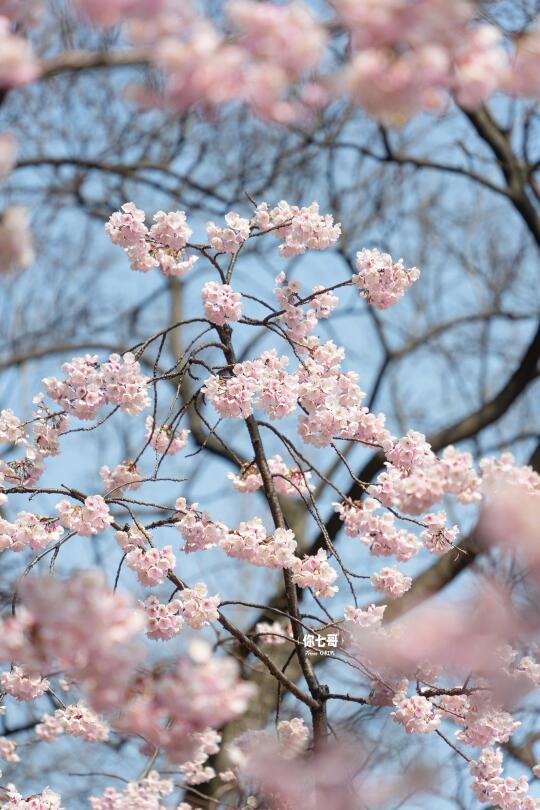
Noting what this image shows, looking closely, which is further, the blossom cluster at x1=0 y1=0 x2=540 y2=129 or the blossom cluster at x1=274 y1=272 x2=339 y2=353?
the blossom cluster at x1=274 y1=272 x2=339 y2=353

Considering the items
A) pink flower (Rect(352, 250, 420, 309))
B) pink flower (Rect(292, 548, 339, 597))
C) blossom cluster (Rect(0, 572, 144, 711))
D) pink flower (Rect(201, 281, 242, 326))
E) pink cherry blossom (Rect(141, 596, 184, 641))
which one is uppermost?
pink flower (Rect(352, 250, 420, 309))

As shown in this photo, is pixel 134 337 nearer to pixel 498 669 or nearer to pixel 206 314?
pixel 206 314

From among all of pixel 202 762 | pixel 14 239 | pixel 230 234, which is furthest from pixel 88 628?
pixel 202 762

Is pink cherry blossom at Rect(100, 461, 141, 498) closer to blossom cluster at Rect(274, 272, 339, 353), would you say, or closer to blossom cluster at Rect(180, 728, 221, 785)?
blossom cluster at Rect(274, 272, 339, 353)

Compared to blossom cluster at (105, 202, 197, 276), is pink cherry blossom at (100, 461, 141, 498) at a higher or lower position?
lower

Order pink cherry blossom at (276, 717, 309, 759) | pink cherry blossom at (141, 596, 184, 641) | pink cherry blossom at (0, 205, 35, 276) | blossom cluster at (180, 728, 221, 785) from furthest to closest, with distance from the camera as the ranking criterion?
blossom cluster at (180, 728, 221, 785) → pink cherry blossom at (276, 717, 309, 759) → pink cherry blossom at (141, 596, 184, 641) → pink cherry blossom at (0, 205, 35, 276)

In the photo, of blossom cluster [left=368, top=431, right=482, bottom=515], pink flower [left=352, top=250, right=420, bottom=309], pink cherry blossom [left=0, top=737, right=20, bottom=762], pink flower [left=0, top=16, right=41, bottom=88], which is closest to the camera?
pink flower [left=0, top=16, right=41, bottom=88]

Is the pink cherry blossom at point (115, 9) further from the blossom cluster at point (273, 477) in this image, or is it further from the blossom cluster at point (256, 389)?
the blossom cluster at point (273, 477)

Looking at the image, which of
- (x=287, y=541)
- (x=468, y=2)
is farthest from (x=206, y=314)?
(x=468, y=2)

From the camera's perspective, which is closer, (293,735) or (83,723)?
(83,723)

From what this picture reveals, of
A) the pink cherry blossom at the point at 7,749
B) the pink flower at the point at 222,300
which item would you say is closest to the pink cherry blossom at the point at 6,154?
the pink flower at the point at 222,300

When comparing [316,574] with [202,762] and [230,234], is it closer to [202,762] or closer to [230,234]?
[230,234]

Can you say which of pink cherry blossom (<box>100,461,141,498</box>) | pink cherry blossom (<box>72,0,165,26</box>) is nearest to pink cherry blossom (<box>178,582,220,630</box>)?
pink cherry blossom (<box>100,461,141,498</box>)

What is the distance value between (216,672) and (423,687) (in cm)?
156
